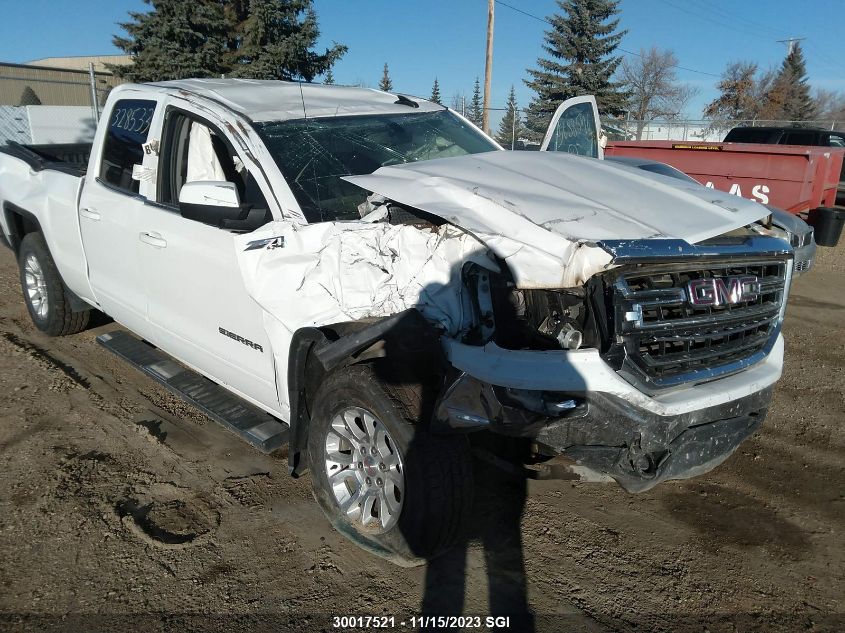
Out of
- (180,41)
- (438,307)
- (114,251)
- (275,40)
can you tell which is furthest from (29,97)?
(438,307)

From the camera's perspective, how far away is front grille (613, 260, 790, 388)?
2.67 metres

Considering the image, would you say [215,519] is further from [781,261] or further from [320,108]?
[781,261]

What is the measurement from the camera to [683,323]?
9.14 ft

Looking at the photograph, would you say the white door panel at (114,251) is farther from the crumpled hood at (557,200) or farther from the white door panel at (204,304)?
the crumpled hood at (557,200)

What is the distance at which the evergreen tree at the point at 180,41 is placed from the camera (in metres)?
21.8

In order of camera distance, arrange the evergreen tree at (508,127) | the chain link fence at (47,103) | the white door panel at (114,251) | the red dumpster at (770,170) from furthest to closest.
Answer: the evergreen tree at (508,127) < the chain link fence at (47,103) < the red dumpster at (770,170) < the white door panel at (114,251)

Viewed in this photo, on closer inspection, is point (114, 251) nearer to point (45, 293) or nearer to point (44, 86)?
point (45, 293)

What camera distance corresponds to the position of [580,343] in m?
2.77

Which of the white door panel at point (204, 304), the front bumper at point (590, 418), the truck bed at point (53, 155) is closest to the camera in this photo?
the front bumper at point (590, 418)

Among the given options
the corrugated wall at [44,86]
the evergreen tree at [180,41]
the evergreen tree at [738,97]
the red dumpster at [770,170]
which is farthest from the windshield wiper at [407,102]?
the evergreen tree at [738,97]

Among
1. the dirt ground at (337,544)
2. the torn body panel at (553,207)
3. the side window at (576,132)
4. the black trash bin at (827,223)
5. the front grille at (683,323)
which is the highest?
the side window at (576,132)

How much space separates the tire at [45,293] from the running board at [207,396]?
0.93 meters

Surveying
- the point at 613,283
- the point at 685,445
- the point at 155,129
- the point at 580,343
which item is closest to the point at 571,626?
the point at 685,445

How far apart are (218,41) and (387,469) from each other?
22805mm
